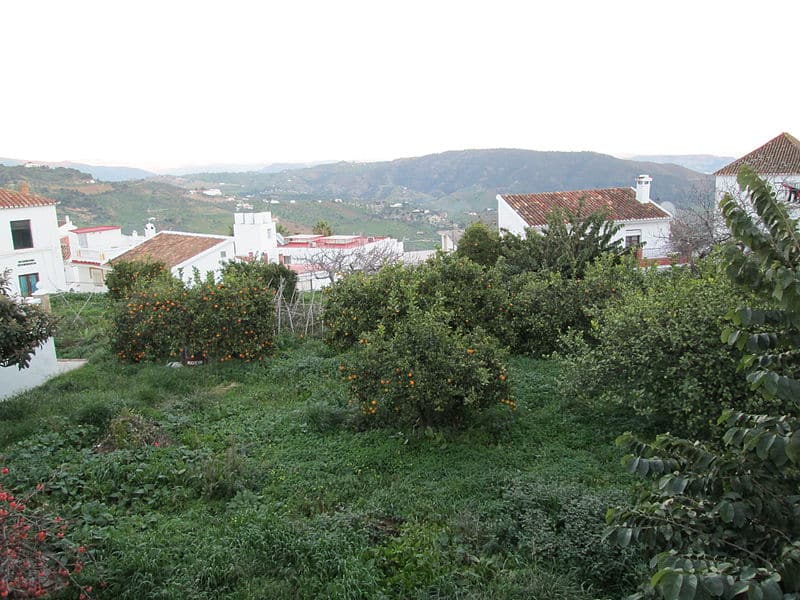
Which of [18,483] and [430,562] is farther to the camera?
[18,483]

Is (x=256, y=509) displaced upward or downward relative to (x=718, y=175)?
downward

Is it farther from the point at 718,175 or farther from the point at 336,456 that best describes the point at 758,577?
the point at 718,175

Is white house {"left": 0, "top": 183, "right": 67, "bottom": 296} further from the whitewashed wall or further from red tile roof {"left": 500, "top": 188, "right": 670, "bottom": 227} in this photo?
red tile roof {"left": 500, "top": 188, "right": 670, "bottom": 227}

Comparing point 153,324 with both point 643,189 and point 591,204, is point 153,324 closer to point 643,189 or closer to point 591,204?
point 591,204

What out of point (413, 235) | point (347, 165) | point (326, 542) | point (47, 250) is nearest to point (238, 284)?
point (326, 542)

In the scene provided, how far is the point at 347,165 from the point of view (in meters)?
102

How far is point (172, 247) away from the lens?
101 ft

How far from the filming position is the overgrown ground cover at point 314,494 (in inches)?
191

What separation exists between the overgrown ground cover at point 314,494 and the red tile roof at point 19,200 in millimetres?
22294

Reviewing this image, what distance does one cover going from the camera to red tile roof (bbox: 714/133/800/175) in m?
28.5

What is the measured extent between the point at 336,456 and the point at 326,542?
79.8 inches

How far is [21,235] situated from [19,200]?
156cm

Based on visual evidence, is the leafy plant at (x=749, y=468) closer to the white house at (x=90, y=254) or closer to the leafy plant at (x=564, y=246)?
the leafy plant at (x=564, y=246)

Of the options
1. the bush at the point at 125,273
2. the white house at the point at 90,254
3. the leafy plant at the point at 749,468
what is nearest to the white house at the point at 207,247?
the white house at the point at 90,254
